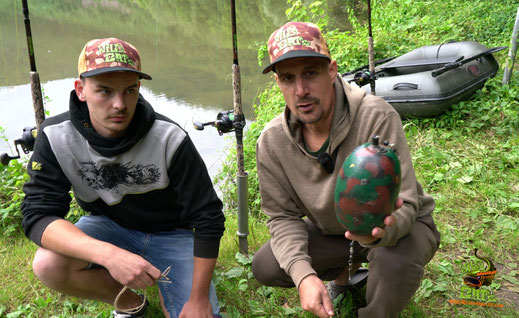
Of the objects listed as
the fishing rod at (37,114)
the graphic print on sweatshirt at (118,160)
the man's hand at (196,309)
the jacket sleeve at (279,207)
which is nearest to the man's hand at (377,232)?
the jacket sleeve at (279,207)

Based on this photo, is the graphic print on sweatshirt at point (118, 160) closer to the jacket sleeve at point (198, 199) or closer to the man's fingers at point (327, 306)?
the jacket sleeve at point (198, 199)

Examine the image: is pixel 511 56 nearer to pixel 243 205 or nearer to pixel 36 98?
pixel 243 205

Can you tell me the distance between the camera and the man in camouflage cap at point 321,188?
2.07 metres

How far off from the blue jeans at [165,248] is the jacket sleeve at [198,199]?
259mm

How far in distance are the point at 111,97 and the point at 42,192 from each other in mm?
639

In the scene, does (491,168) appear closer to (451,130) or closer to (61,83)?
(451,130)

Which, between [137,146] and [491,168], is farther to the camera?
[491,168]

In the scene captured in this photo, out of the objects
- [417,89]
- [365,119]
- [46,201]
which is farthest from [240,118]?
[417,89]

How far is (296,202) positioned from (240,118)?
84 centimetres

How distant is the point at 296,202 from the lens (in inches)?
98.0

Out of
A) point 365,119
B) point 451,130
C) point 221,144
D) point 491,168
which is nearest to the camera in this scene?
point 365,119

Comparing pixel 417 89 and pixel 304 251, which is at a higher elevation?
pixel 417 89

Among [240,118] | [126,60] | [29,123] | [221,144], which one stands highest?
[126,60]

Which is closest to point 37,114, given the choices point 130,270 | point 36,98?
point 36,98
